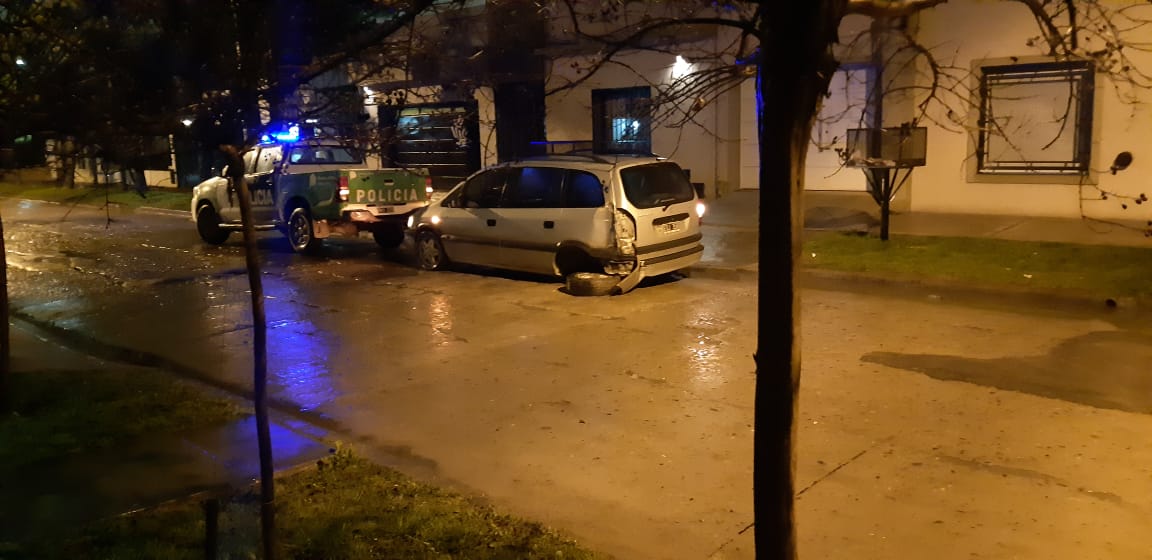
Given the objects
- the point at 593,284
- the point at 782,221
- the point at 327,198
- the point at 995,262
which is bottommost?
the point at 593,284

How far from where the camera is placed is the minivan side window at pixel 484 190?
1324cm

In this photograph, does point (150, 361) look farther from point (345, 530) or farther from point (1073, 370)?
point (1073, 370)

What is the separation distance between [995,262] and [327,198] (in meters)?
10.3

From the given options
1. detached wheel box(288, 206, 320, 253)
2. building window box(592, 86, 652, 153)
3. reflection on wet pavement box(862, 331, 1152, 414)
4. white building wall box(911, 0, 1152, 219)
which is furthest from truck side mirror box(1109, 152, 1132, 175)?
detached wheel box(288, 206, 320, 253)

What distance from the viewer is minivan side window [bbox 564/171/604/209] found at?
12.0 m

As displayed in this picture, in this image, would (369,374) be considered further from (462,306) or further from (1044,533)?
(1044,533)

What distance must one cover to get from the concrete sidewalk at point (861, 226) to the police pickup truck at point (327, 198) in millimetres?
5103

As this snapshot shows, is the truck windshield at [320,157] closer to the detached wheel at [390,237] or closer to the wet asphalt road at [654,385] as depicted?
the detached wheel at [390,237]

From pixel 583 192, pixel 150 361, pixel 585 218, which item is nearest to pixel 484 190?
pixel 583 192

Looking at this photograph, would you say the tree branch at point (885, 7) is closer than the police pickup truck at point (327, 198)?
Yes

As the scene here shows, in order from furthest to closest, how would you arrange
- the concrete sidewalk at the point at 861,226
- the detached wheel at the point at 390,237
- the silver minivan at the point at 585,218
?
the detached wheel at the point at 390,237 < the concrete sidewalk at the point at 861,226 < the silver minivan at the point at 585,218

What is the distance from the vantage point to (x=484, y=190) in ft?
44.1

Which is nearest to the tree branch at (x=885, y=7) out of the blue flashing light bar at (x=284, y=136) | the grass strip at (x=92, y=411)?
the blue flashing light bar at (x=284, y=136)

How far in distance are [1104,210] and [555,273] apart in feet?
30.0
